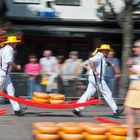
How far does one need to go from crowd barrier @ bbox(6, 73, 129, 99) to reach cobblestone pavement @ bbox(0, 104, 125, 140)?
2.09 ft

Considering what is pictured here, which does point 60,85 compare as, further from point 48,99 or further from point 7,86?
point 7,86

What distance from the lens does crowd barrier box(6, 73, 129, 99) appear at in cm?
1588

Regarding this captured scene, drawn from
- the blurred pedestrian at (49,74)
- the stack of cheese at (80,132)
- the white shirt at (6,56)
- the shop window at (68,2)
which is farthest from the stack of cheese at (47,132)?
the shop window at (68,2)

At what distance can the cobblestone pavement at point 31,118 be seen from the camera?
35.0 feet

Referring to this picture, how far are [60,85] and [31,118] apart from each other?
3.10 metres

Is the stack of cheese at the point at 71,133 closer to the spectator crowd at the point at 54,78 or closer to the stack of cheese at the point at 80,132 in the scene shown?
the stack of cheese at the point at 80,132

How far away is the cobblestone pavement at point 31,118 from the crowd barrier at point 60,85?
2.09 ft

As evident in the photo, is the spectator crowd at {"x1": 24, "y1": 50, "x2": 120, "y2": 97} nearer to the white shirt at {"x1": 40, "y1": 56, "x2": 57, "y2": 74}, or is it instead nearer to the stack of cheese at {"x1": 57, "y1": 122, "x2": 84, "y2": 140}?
the white shirt at {"x1": 40, "y1": 56, "x2": 57, "y2": 74}

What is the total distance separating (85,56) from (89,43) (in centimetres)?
63

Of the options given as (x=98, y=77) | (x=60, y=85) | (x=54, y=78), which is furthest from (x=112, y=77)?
(x=98, y=77)

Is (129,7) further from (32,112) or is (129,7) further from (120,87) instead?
(32,112)

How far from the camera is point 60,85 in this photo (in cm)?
1600

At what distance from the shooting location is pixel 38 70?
16594mm

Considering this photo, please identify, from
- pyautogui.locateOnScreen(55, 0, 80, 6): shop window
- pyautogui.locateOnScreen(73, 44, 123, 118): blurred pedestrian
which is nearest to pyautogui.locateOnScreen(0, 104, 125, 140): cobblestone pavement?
pyautogui.locateOnScreen(73, 44, 123, 118): blurred pedestrian
